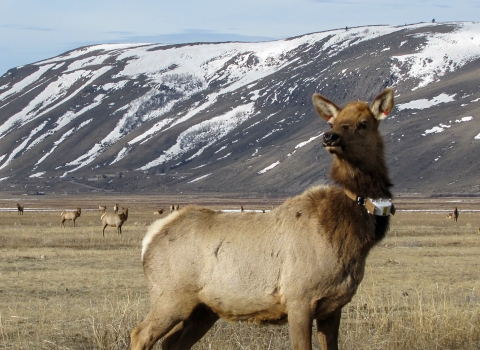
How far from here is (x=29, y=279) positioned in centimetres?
1862

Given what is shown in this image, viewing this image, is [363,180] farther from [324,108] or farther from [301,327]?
[301,327]

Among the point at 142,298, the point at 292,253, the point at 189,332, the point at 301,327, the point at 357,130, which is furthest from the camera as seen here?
the point at 142,298

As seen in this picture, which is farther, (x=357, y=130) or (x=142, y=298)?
(x=142, y=298)

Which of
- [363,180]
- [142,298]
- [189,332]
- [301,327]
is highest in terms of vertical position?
[363,180]

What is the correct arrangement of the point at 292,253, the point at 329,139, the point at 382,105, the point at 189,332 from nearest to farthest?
the point at 329,139 → the point at 292,253 → the point at 382,105 → the point at 189,332

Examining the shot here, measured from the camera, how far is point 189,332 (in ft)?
28.2

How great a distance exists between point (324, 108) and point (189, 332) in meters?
2.82

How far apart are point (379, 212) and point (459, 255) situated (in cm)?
1922

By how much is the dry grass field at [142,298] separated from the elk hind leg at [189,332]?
72cm

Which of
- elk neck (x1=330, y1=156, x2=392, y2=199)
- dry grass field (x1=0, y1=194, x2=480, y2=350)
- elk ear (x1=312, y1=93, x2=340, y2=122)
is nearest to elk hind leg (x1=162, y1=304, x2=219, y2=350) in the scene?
dry grass field (x1=0, y1=194, x2=480, y2=350)

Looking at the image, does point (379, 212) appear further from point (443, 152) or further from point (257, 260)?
point (443, 152)

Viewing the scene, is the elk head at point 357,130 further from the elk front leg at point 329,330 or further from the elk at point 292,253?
the elk front leg at point 329,330

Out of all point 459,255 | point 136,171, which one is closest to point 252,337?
point 459,255

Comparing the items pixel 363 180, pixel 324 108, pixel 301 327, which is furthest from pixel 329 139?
pixel 301 327
